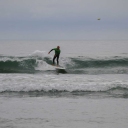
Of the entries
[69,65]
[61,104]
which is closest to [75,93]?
[61,104]

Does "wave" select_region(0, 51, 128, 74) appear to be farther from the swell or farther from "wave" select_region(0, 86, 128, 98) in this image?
"wave" select_region(0, 86, 128, 98)

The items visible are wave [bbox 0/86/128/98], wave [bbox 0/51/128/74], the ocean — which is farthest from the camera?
wave [bbox 0/51/128/74]

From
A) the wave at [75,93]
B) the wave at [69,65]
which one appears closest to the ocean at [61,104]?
the wave at [75,93]

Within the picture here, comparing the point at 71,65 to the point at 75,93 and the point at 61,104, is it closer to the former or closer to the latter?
the point at 75,93

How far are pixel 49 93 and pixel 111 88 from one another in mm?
2748

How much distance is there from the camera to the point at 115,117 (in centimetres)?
955

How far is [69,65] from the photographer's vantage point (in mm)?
26891

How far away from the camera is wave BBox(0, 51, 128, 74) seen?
23.5 meters

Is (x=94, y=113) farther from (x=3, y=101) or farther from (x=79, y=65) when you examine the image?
(x=79, y=65)

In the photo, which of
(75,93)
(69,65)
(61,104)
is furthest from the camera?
(69,65)

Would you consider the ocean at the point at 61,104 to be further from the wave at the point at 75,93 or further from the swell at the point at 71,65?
the swell at the point at 71,65

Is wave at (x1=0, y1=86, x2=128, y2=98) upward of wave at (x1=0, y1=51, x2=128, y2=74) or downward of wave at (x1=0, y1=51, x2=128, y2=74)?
downward

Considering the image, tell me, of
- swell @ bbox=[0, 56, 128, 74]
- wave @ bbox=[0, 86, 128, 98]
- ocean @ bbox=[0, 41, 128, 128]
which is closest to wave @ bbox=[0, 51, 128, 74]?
swell @ bbox=[0, 56, 128, 74]

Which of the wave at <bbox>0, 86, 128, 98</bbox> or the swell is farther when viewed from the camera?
the swell
